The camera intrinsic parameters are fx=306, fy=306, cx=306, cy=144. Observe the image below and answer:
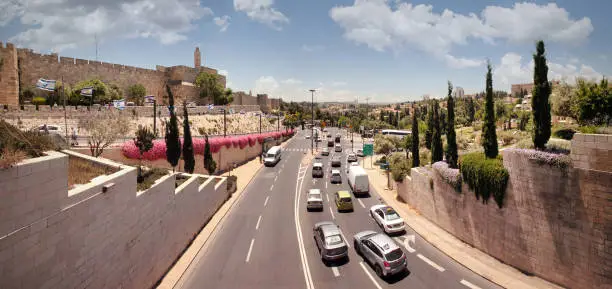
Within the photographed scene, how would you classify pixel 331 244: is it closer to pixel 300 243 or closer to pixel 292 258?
pixel 292 258

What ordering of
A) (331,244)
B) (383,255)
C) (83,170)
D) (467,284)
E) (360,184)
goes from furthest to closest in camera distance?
(360,184), (331,244), (383,255), (467,284), (83,170)

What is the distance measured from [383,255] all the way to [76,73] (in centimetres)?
5885

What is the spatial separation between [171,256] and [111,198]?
262 inches

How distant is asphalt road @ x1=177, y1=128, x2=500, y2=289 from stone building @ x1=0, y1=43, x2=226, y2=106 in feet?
122

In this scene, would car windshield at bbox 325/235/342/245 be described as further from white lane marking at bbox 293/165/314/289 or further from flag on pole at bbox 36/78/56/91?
flag on pole at bbox 36/78/56/91

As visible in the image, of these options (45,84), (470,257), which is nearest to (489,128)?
(470,257)

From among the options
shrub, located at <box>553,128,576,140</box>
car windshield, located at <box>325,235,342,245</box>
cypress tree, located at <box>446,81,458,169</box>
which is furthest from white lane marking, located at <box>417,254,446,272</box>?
shrub, located at <box>553,128,576,140</box>

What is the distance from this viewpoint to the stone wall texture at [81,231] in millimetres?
6129

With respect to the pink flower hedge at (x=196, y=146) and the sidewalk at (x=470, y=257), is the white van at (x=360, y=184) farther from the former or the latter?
the pink flower hedge at (x=196, y=146)

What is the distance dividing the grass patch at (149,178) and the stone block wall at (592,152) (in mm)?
16630

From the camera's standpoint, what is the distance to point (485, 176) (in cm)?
1519

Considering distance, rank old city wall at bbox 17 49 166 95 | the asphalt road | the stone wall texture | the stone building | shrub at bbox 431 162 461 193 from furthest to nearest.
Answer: old city wall at bbox 17 49 166 95, the stone building, shrub at bbox 431 162 461 193, the asphalt road, the stone wall texture

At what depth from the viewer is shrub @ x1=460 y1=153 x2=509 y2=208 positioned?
14281 mm

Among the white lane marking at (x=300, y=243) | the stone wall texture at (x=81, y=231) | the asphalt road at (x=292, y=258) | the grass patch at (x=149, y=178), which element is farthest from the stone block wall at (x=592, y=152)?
the grass patch at (x=149, y=178)
